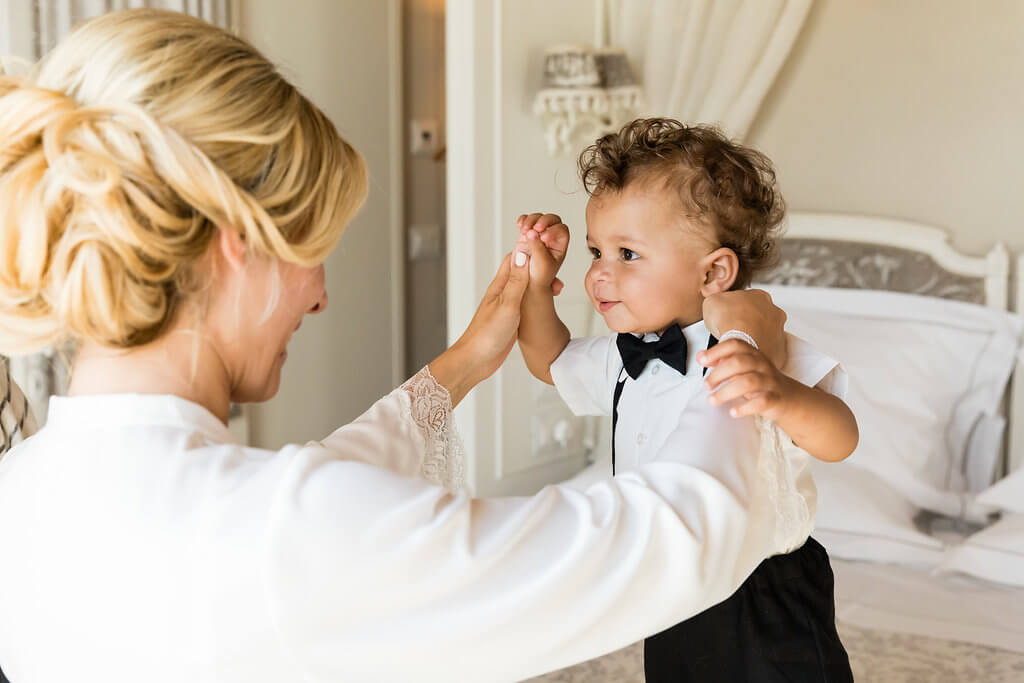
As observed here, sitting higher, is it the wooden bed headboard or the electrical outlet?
the electrical outlet

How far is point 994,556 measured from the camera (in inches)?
92.4

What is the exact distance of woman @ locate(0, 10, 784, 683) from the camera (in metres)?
0.76

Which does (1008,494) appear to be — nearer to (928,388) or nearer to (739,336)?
(928,388)

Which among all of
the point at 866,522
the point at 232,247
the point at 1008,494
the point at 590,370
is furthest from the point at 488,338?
the point at 1008,494

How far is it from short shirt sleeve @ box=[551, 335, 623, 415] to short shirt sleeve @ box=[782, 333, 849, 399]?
315 mm

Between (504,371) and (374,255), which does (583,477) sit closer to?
(504,371)

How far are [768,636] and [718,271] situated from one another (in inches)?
20.2

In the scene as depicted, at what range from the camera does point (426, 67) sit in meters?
3.81

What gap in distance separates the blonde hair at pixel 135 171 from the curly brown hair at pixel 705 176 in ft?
2.36

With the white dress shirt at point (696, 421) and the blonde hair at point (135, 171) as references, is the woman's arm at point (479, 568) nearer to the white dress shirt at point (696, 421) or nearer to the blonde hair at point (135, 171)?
the white dress shirt at point (696, 421)

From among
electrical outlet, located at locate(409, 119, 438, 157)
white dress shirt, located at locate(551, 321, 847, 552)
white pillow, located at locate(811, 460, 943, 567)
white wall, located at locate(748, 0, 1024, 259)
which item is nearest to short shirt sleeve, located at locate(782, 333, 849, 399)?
white dress shirt, located at locate(551, 321, 847, 552)

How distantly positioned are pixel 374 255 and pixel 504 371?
2.84ft

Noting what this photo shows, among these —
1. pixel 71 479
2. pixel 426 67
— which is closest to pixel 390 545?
pixel 71 479

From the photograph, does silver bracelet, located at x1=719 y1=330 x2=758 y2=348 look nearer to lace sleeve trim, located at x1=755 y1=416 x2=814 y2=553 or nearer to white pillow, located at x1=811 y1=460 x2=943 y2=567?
lace sleeve trim, located at x1=755 y1=416 x2=814 y2=553
